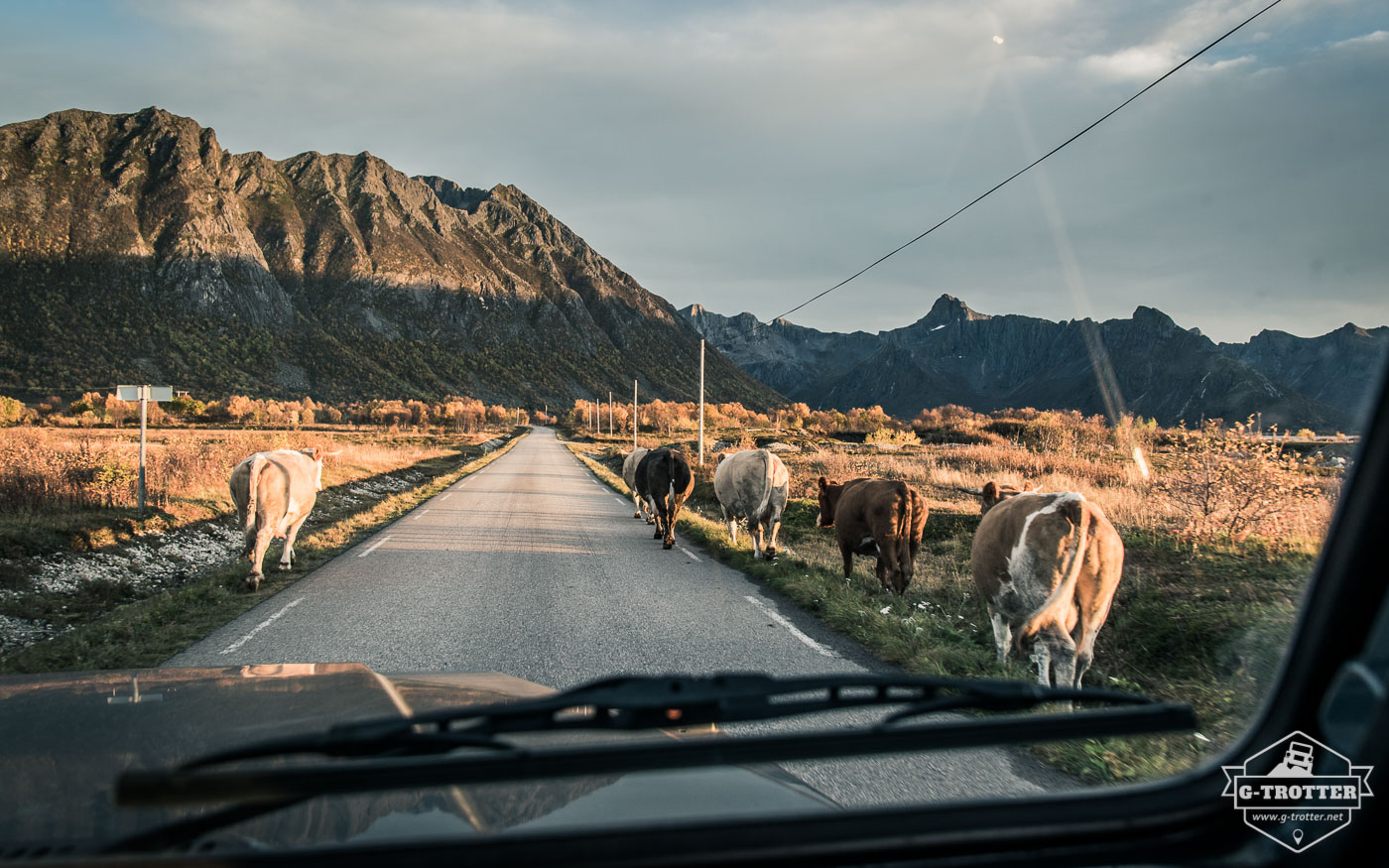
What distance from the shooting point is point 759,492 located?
11703 millimetres

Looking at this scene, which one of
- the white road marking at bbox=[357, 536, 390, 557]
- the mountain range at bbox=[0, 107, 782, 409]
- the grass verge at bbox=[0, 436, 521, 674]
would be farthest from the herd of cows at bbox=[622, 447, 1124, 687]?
the mountain range at bbox=[0, 107, 782, 409]

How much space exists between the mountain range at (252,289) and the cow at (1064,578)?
312 ft

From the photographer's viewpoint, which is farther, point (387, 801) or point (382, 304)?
point (382, 304)

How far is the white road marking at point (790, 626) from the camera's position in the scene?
21.0 ft

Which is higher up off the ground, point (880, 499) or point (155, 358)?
point (155, 358)

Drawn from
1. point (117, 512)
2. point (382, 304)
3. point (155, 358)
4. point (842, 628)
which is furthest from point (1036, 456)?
point (382, 304)

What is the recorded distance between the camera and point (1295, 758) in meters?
1.74

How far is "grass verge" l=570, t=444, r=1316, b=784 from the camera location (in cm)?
404

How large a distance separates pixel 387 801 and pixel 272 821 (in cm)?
27

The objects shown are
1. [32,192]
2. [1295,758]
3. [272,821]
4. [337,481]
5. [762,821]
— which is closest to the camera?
[762,821]

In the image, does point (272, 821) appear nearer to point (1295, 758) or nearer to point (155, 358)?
point (1295, 758)

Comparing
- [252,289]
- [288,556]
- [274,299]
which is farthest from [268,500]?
[274,299]

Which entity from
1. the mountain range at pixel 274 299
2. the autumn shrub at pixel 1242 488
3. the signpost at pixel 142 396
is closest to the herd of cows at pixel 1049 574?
the autumn shrub at pixel 1242 488

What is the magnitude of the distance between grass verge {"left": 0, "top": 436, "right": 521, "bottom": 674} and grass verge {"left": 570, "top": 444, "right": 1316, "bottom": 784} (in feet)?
20.1
